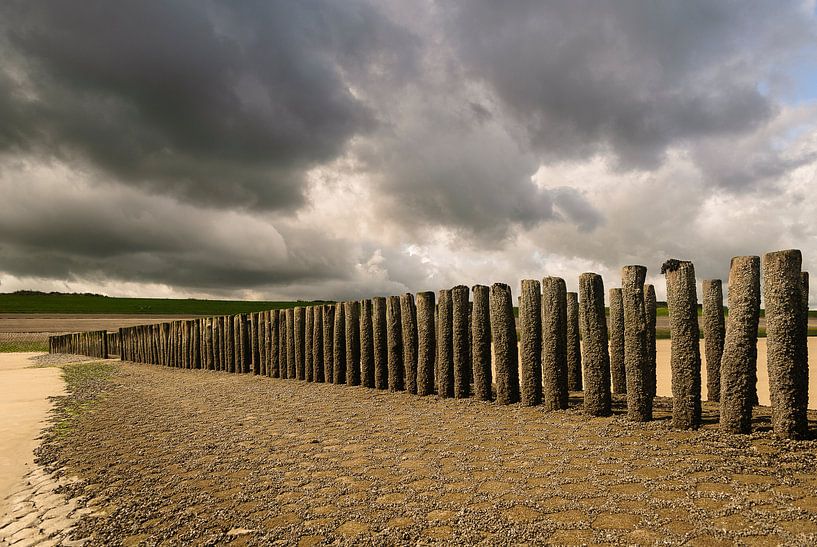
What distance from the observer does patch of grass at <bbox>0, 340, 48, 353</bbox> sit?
28103mm

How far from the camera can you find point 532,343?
6434mm

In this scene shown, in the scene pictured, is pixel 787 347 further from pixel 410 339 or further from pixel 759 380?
pixel 759 380

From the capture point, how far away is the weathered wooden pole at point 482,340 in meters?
6.91

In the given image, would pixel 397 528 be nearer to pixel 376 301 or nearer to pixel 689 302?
pixel 689 302

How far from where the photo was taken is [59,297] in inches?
3364

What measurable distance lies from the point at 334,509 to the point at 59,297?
9979 cm

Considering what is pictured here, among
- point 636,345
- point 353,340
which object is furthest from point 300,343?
point 636,345

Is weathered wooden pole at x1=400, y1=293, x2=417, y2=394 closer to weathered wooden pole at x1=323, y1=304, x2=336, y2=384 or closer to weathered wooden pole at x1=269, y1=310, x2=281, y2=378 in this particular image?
weathered wooden pole at x1=323, y1=304, x2=336, y2=384

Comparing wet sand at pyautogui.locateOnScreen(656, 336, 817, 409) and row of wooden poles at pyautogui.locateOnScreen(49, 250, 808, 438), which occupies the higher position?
row of wooden poles at pyautogui.locateOnScreen(49, 250, 808, 438)

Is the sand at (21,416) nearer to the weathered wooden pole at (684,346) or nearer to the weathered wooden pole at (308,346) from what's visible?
the weathered wooden pole at (308,346)

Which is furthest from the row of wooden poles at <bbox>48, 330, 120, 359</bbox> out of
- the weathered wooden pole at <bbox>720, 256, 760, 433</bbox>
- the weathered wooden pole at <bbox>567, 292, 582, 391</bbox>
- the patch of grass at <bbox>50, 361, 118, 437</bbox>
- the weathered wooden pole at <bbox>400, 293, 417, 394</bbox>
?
the weathered wooden pole at <bbox>720, 256, 760, 433</bbox>

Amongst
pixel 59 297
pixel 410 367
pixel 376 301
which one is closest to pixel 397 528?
pixel 410 367

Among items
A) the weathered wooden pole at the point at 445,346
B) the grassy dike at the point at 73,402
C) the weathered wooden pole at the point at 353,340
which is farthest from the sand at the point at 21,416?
the weathered wooden pole at the point at 445,346

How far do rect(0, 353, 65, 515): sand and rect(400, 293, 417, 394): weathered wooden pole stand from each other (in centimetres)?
478
